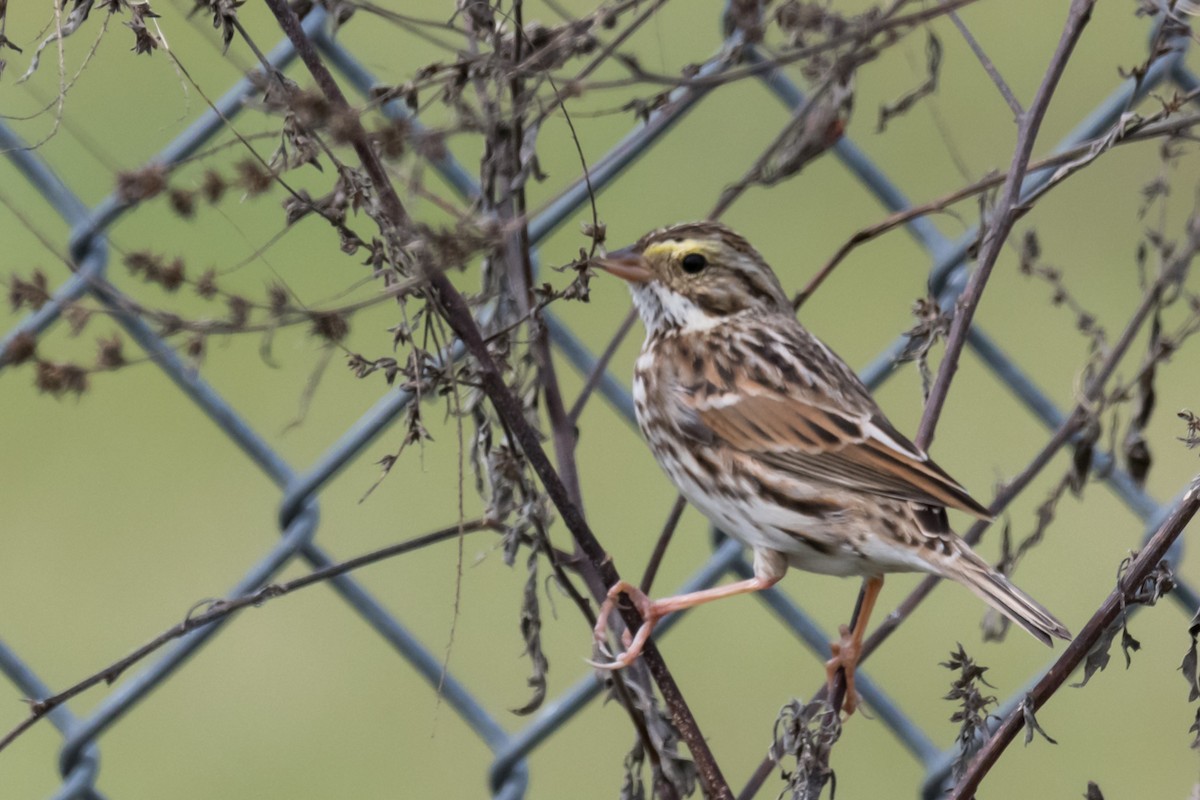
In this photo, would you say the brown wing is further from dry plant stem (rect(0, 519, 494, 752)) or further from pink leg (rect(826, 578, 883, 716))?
dry plant stem (rect(0, 519, 494, 752))

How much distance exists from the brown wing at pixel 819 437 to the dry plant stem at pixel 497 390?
760 mm

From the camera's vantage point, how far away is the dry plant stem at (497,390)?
1854 millimetres

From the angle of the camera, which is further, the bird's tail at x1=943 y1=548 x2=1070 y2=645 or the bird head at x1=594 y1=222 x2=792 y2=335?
the bird head at x1=594 y1=222 x2=792 y2=335

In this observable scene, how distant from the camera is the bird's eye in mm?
2953

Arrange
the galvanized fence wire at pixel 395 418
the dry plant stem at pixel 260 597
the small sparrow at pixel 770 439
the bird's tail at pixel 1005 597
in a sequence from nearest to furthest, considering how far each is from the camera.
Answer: the dry plant stem at pixel 260 597
the bird's tail at pixel 1005 597
the small sparrow at pixel 770 439
the galvanized fence wire at pixel 395 418

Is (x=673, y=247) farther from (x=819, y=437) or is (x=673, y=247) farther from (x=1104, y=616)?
(x=1104, y=616)

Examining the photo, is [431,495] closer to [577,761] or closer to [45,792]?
[577,761]

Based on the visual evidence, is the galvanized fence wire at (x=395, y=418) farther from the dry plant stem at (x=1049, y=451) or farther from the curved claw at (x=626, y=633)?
the curved claw at (x=626, y=633)

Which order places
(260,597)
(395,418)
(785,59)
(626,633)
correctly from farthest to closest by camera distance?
1. (395,418)
2. (626,633)
3. (260,597)
4. (785,59)

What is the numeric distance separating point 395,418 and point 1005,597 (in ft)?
Answer: 3.52

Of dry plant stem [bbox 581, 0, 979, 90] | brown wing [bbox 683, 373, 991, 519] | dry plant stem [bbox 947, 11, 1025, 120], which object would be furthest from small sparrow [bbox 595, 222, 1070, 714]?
dry plant stem [bbox 581, 0, 979, 90]

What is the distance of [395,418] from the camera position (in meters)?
2.96

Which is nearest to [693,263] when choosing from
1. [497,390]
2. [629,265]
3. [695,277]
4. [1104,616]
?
[695,277]

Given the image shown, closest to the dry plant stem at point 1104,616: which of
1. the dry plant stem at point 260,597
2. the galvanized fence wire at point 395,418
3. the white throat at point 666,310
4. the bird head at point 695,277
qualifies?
the dry plant stem at point 260,597
